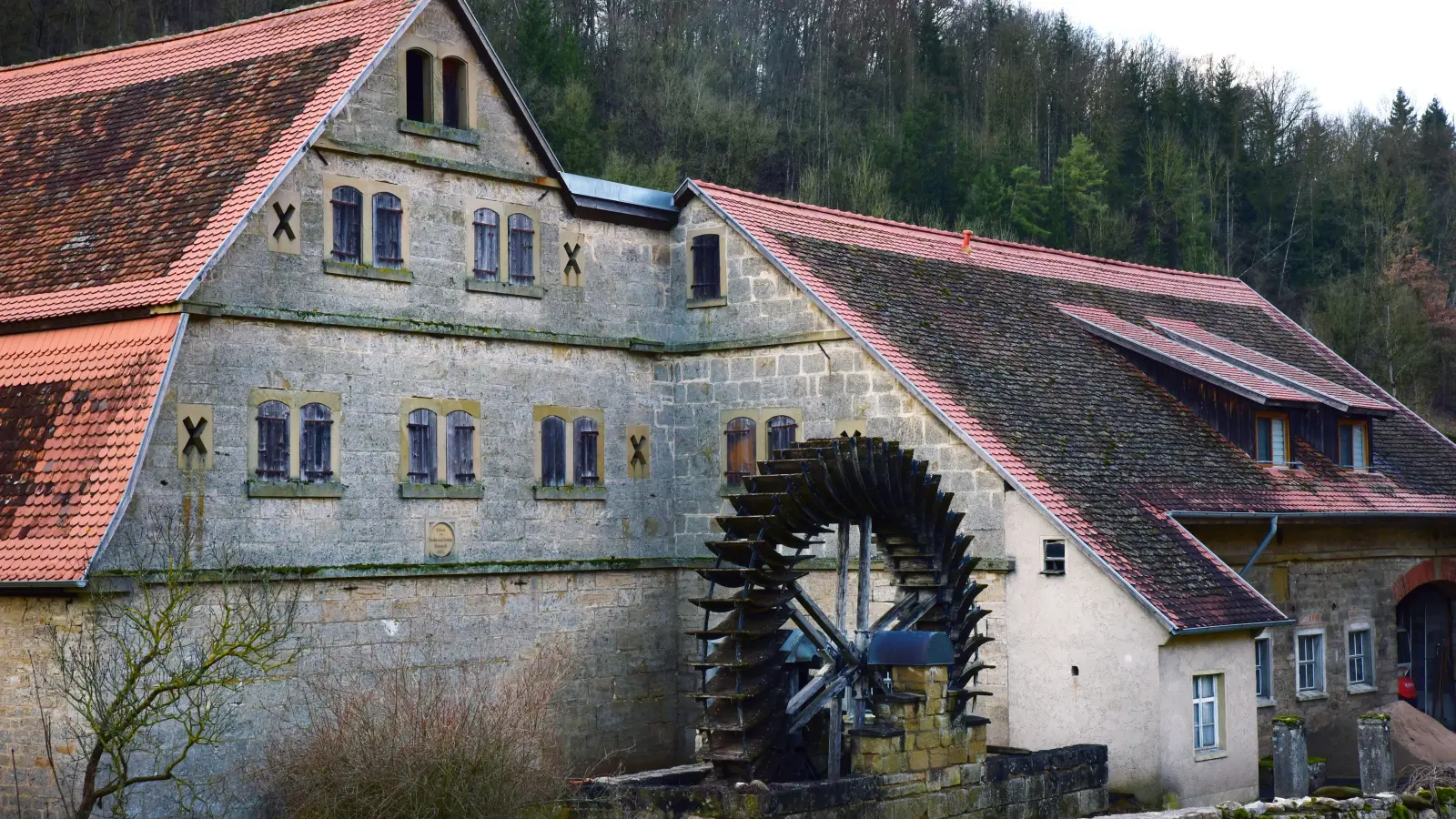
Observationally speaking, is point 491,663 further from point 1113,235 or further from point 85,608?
point 1113,235

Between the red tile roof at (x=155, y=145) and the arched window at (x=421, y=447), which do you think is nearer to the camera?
the red tile roof at (x=155, y=145)

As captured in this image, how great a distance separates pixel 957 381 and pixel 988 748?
16.5 ft

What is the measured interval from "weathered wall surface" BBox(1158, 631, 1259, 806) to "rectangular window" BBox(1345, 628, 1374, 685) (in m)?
5.78

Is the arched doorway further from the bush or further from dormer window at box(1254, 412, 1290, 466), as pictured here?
the bush

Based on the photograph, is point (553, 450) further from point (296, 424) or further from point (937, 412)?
point (937, 412)

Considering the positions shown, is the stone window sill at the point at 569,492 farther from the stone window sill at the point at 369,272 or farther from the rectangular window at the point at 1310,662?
the rectangular window at the point at 1310,662

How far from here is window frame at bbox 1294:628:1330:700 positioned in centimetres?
2744

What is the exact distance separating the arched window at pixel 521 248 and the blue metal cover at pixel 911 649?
7.84 metres

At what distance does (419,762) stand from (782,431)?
31.6 ft

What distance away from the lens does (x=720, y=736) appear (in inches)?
721

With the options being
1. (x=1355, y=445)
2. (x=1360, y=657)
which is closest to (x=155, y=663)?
(x=1360, y=657)

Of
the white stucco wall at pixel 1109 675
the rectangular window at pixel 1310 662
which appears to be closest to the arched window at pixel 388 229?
the white stucco wall at pixel 1109 675

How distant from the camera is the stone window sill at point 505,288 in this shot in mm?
23656

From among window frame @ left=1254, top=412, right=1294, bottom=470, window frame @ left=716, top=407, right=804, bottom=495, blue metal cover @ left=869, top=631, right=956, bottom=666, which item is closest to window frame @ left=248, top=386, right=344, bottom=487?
window frame @ left=716, top=407, right=804, bottom=495
